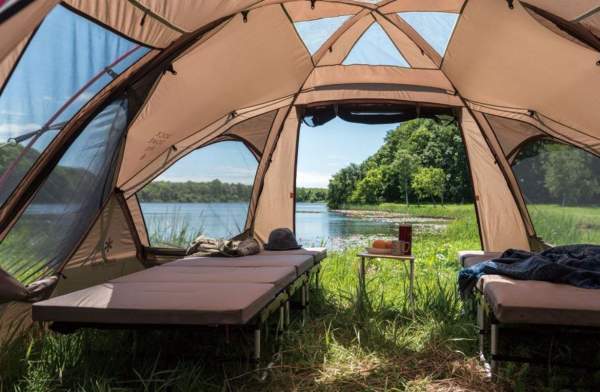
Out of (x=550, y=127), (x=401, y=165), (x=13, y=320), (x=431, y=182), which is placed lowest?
(x=13, y=320)

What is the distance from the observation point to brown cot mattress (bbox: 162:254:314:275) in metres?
3.50

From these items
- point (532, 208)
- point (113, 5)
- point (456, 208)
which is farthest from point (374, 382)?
point (456, 208)

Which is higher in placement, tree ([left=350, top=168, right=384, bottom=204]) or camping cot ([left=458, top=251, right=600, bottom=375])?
tree ([left=350, top=168, right=384, bottom=204])

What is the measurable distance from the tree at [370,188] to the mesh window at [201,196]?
19712 millimetres

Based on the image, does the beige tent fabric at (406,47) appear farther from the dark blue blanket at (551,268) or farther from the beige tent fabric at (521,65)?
the dark blue blanket at (551,268)

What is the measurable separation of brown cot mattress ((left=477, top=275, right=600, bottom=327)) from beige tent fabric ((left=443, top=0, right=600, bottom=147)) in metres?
1.66

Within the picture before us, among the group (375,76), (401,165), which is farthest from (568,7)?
(401,165)

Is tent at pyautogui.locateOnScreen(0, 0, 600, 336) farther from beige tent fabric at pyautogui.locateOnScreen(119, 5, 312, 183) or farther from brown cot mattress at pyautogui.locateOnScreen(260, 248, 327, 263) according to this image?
brown cot mattress at pyautogui.locateOnScreen(260, 248, 327, 263)

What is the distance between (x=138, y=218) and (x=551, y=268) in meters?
3.25

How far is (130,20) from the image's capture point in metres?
2.58

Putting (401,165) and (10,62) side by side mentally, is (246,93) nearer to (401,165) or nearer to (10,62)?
(10,62)

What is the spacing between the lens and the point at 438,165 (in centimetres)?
2383

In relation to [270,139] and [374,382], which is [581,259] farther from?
[270,139]

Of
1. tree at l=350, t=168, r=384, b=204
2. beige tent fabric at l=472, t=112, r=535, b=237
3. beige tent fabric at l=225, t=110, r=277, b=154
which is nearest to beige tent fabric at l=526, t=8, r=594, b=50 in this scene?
beige tent fabric at l=472, t=112, r=535, b=237
